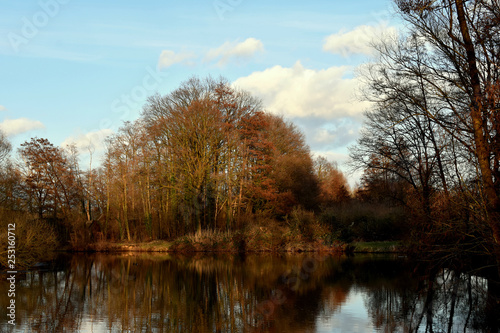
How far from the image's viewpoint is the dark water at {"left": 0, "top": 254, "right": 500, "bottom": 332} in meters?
10.2

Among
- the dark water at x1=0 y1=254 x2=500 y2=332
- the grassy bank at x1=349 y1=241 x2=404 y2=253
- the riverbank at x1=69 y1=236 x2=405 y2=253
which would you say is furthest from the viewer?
the riverbank at x1=69 y1=236 x2=405 y2=253

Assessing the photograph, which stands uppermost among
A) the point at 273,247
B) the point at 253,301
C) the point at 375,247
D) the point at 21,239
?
the point at 21,239

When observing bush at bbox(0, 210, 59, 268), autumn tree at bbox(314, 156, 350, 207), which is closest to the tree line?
autumn tree at bbox(314, 156, 350, 207)

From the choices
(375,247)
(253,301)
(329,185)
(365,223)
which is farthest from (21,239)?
(329,185)

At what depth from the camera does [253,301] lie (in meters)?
13.1

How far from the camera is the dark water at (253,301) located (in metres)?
10.2

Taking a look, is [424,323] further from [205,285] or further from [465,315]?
[205,285]

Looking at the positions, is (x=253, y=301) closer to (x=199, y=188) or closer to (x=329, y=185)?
(x=199, y=188)

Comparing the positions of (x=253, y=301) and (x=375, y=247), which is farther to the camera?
(x=375, y=247)

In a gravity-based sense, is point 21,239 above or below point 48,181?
below

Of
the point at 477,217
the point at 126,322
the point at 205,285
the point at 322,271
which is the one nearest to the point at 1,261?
the point at 205,285

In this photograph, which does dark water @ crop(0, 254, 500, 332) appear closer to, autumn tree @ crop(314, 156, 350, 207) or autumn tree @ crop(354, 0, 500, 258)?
autumn tree @ crop(354, 0, 500, 258)

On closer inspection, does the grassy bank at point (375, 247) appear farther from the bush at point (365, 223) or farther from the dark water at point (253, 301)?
the dark water at point (253, 301)

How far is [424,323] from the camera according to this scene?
33.9 feet
